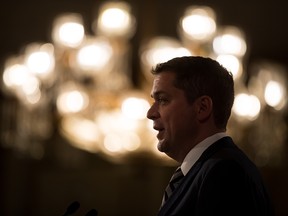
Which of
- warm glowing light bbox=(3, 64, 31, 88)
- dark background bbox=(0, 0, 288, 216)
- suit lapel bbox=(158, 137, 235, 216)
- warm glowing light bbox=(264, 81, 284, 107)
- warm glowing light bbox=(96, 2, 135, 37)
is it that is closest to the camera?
suit lapel bbox=(158, 137, 235, 216)

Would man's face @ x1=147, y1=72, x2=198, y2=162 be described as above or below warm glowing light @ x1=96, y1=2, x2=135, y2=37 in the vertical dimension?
below

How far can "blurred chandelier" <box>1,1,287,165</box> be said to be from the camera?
178 inches

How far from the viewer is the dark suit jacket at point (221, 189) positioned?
1.64 m

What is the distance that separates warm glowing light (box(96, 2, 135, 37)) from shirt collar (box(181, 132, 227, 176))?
282 centimetres

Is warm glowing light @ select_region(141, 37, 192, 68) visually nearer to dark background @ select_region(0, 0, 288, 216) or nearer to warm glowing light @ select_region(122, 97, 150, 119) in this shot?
warm glowing light @ select_region(122, 97, 150, 119)

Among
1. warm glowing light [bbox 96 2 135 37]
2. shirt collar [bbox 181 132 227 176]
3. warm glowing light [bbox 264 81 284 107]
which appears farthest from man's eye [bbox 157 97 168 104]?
warm glowing light [bbox 264 81 284 107]

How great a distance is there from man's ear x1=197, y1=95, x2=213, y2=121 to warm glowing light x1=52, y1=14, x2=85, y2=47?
2843 millimetres

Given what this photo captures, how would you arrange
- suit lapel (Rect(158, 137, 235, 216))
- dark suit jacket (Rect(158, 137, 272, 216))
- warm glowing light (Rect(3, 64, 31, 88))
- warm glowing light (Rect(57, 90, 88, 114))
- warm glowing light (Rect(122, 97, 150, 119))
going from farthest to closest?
warm glowing light (Rect(3, 64, 31, 88)) → warm glowing light (Rect(57, 90, 88, 114)) → warm glowing light (Rect(122, 97, 150, 119)) → suit lapel (Rect(158, 137, 235, 216)) → dark suit jacket (Rect(158, 137, 272, 216))

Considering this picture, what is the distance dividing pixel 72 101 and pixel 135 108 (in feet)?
1.21

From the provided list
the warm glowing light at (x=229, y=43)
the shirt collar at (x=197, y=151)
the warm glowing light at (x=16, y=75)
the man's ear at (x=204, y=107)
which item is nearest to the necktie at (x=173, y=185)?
the shirt collar at (x=197, y=151)

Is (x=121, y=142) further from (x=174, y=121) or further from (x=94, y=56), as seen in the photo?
(x=174, y=121)

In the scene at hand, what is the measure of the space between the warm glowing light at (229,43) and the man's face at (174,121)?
2760 mm

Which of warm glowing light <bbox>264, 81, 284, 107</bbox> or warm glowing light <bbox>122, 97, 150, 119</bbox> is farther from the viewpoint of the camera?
warm glowing light <bbox>264, 81, 284, 107</bbox>

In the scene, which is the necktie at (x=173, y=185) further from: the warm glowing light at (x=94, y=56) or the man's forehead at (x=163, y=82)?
the warm glowing light at (x=94, y=56)
